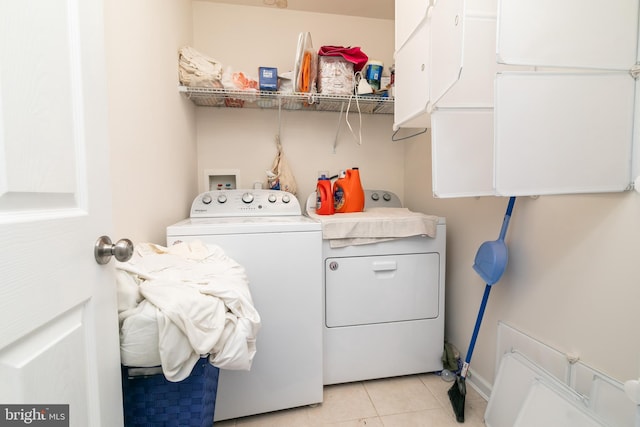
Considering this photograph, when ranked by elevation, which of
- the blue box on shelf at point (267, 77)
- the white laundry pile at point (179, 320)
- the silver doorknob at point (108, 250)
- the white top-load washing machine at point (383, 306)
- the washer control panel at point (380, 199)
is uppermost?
the blue box on shelf at point (267, 77)

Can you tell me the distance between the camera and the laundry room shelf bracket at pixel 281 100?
5.89ft

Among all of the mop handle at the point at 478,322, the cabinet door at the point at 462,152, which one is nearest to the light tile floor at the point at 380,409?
the mop handle at the point at 478,322

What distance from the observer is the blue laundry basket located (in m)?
0.86

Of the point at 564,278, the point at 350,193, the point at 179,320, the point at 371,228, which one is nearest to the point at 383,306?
the point at 371,228

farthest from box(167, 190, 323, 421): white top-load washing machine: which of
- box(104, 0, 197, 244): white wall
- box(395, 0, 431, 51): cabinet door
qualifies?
box(395, 0, 431, 51): cabinet door

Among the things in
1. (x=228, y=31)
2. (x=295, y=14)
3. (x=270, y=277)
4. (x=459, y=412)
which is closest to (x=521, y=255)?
(x=459, y=412)

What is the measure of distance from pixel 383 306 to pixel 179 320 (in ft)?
3.94

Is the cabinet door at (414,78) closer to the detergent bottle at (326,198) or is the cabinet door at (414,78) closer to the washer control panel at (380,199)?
the detergent bottle at (326,198)

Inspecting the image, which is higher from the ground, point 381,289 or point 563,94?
point 563,94

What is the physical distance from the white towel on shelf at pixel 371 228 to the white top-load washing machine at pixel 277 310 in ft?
0.38

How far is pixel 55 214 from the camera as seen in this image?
22.0 inches

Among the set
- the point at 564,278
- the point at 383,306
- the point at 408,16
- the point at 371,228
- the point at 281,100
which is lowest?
the point at 383,306

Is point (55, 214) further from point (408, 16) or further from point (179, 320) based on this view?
point (408, 16)

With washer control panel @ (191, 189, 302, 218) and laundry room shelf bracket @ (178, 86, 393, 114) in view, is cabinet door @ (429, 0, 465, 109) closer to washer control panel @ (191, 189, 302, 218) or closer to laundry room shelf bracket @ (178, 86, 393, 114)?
laundry room shelf bracket @ (178, 86, 393, 114)
